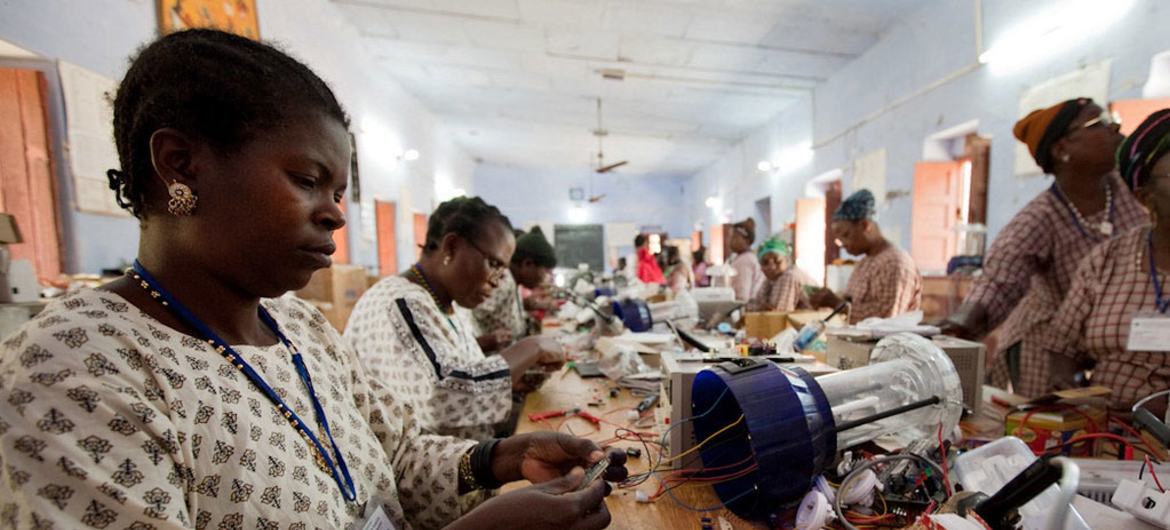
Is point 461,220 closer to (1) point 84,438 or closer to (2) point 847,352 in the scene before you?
(1) point 84,438

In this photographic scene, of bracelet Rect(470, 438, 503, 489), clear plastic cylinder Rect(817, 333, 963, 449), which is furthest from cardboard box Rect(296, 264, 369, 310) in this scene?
clear plastic cylinder Rect(817, 333, 963, 449)

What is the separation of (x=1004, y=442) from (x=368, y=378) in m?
1.50

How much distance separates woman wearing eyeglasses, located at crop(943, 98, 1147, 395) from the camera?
1.85m

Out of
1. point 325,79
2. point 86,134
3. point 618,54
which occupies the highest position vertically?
point 618,54

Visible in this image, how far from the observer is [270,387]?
742mm

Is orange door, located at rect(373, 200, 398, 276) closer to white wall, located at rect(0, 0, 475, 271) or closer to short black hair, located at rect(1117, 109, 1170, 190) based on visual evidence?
white wall, located at rect(0, 0, 475, 271)

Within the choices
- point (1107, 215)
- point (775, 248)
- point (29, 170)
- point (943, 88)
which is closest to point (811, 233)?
point (943, 88)

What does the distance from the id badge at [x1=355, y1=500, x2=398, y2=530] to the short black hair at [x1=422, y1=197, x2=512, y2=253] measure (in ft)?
3.63

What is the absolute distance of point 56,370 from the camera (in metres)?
0.50

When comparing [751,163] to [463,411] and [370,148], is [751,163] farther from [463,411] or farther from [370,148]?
[463,411]

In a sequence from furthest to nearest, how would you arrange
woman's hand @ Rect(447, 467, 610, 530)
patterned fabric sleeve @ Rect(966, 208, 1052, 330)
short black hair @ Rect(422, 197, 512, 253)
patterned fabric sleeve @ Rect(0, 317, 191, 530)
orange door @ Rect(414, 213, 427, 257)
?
orange door @ Rect(414, 213, 427, 257) < patterned fabric sleeve @ Rect(966, 208, 1052, 330) < short black hair @ Rect(422, 197, 512, 253) < woman's hand @ Rect(447, 467, 610, 530) < patterned fabric sleeve @ Rect(0, 317, 191, 530)

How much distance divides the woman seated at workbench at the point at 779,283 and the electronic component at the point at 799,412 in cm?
285

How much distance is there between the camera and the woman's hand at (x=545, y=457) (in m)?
1.02

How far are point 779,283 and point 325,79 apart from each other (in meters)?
4.06
